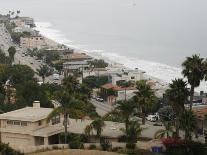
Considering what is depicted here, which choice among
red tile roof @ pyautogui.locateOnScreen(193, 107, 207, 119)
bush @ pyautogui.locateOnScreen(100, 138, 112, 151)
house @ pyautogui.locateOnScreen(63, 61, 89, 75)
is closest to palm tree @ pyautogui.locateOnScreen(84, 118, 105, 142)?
bush @ pyautogui.locateOnScreen(100, 138, 112, 151)

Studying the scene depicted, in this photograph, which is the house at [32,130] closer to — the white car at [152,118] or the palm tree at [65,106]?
the palm tree at [65,106]

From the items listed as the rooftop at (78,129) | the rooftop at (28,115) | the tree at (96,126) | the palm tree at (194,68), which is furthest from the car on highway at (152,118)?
the tree at (96,126)

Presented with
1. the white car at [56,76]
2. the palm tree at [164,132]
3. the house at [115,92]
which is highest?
the white car at [56,76]

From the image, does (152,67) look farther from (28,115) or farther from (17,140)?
(17,140)

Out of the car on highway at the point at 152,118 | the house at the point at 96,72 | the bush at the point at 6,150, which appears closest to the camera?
the bush at the point at 6,150

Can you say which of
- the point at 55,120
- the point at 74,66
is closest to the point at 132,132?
the point at 55,120

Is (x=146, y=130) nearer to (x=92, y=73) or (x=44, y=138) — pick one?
(x=44, y=138)
